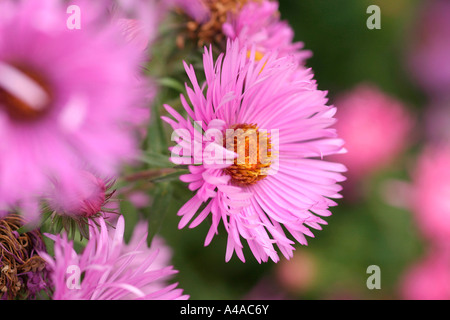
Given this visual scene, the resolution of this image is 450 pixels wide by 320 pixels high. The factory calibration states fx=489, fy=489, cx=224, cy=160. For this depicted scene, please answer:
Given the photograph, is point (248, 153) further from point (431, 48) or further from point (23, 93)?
point (431, 48)

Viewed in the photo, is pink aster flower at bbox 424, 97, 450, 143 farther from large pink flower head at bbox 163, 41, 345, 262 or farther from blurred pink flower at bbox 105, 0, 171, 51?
blurred pink flower at bbox 105, 0, 171, 51

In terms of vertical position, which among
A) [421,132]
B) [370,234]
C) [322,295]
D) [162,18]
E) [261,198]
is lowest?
[322,295]

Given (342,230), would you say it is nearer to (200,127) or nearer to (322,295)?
(322,295)

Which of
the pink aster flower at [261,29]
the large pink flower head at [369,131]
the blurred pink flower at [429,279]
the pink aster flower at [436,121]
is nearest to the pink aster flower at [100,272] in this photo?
the pink aster flower at [261,29]

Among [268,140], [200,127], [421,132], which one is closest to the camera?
[200,127]

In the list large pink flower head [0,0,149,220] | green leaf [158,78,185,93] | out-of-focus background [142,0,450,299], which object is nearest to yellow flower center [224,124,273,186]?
green leaf [158,78,185,93]

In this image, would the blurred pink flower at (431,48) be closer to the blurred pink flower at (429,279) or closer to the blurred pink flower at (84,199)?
the blurred pink flower at (429,279)
